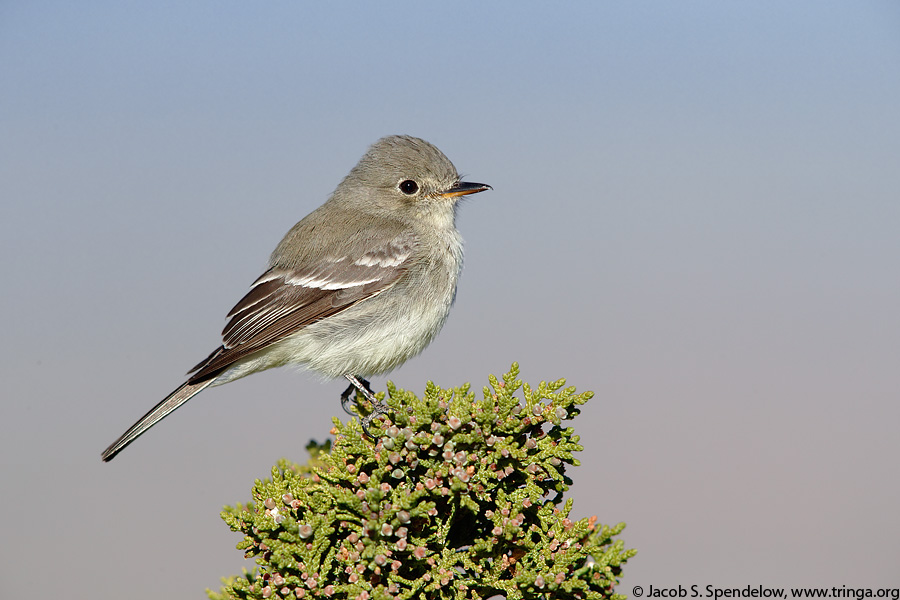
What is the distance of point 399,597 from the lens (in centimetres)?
320

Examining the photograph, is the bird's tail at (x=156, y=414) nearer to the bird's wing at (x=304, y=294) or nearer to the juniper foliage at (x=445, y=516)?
the bird's wing at (x=304, y=294)

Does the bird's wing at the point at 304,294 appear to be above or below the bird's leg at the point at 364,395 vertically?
above

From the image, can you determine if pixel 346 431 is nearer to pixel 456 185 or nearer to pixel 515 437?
pixel 515 437

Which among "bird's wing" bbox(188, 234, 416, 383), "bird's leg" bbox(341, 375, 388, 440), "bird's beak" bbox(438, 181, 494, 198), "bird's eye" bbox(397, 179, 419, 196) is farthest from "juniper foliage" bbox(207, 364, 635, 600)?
"bird's eye" bbox(397, 179, 419, 196)

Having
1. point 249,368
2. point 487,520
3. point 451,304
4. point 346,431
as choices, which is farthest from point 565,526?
point 249,368

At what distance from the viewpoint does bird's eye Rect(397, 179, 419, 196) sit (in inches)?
234

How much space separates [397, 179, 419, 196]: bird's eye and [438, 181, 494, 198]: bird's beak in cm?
24

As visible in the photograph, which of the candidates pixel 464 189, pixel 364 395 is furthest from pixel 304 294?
pixel 464 189

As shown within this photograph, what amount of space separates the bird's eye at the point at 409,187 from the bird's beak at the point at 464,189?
0.24 meters

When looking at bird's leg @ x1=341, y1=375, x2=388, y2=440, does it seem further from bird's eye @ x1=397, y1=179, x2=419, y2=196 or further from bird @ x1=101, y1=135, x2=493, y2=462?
bird's eye @ x1=397, y1=179, x2=419, y2=196

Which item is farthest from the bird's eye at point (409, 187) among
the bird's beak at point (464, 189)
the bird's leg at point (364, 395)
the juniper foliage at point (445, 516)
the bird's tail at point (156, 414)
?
the juniper foliage at point (445, 516)

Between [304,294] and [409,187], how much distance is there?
54.0 inches

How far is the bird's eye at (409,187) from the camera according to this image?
5.94m

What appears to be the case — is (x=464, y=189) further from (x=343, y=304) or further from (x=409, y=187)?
(x=343, y=304)
